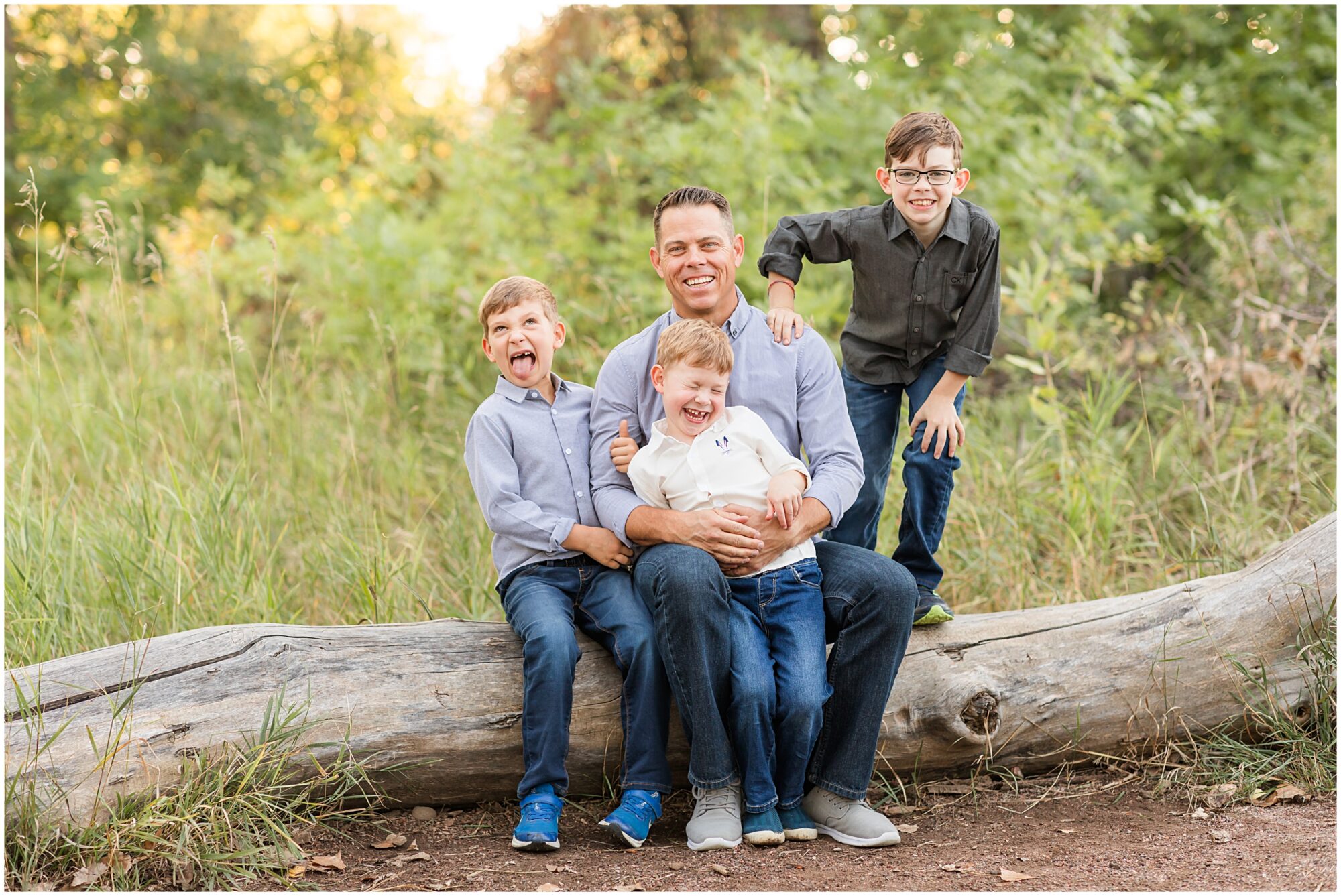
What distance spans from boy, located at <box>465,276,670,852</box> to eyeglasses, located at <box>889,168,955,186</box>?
1.06m

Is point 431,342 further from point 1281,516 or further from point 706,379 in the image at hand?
point 1281,516

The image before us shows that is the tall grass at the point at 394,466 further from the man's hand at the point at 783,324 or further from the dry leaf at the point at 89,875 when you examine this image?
the man's hand at the point at 783,324

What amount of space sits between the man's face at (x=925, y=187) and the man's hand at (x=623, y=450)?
1006 mm

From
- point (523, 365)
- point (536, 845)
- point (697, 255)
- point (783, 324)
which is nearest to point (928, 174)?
point (783, 324)

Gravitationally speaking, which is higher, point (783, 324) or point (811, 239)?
point (811, 239)

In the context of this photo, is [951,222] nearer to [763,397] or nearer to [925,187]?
[925,187]

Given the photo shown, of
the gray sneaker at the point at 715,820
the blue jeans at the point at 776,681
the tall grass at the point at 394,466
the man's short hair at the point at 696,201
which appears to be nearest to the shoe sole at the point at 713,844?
the gray sneaker at the point at 715,820

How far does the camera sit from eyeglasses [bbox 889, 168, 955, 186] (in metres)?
3.09

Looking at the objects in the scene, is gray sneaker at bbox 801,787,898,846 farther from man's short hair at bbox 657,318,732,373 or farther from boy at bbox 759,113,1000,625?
man's short hair at bbox 657,318,732,373

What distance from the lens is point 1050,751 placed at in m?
3.28

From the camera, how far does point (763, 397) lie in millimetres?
3086

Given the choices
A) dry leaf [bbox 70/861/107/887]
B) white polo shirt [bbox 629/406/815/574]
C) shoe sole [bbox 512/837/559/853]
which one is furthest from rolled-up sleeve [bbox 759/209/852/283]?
dry leaf [bbox 70/861/107/887]

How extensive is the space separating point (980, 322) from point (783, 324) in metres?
0.59

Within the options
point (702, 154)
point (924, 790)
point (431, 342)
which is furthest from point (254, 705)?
point (702, 154)
